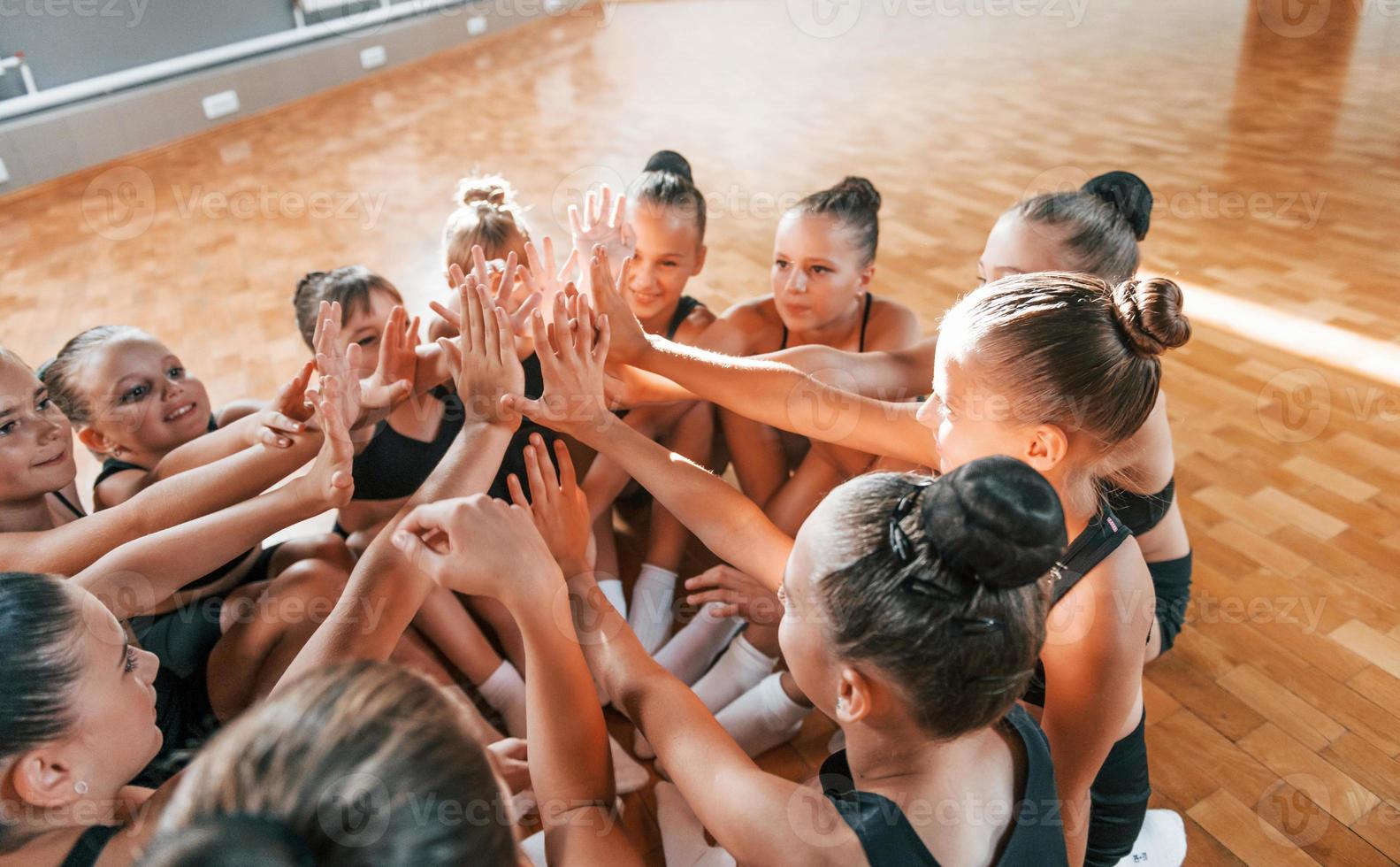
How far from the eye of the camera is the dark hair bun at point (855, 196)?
1.78 meters

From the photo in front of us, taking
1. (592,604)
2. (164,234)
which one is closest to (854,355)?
(592,604)

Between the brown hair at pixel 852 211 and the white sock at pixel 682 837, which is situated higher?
the brown hair at pixel 852 211

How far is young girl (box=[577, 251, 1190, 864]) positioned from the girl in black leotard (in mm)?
205

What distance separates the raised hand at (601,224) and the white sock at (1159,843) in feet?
4.20

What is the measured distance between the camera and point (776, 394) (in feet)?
4.54

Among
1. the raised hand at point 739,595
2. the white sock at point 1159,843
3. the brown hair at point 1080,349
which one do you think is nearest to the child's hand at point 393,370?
the raised hand at point 739,595

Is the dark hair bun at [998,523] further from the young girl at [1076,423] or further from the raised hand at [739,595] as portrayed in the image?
the raised hand at [739,595]

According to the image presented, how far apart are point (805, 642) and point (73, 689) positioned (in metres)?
0.73

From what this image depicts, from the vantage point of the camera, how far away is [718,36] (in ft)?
25.9

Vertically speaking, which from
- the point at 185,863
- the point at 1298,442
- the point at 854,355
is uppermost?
the point at 185,863

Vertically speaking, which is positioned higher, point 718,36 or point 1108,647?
point 718,36

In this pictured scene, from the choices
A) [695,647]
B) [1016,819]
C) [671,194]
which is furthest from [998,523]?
[671,194]

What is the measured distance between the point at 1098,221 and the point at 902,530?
953 millimetres

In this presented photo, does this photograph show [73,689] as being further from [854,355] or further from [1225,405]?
[1225,405]
